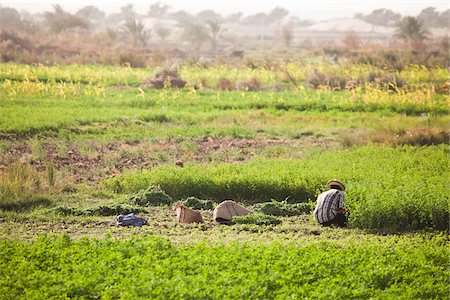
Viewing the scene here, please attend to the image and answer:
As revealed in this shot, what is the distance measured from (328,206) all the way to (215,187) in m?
2.13

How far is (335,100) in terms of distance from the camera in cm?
1847

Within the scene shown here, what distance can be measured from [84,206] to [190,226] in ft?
5.88

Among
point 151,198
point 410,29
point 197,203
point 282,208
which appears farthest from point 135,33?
point 282,208

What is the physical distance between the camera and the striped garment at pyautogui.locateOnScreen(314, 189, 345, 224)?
349 inches

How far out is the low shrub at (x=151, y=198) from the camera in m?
9.98

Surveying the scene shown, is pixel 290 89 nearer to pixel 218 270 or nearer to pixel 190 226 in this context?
pixel 190 226

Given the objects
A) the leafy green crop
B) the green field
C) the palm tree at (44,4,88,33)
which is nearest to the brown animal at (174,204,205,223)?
the green field

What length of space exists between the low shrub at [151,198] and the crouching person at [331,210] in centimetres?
222

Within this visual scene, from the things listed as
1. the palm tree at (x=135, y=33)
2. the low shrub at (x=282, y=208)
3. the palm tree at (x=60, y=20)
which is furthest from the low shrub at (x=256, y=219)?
the palm tree at (x=135, y=33)

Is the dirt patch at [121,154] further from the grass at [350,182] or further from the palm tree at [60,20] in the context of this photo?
the palm tree at [60,20]

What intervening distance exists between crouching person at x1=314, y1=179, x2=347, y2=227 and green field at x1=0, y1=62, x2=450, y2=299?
16 centimetres

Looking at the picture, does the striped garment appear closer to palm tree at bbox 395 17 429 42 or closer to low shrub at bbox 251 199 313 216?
low shrub at bbox 251 199 313 216

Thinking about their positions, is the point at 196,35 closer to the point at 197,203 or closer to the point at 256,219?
the point at 197,203

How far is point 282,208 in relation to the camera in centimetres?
952
